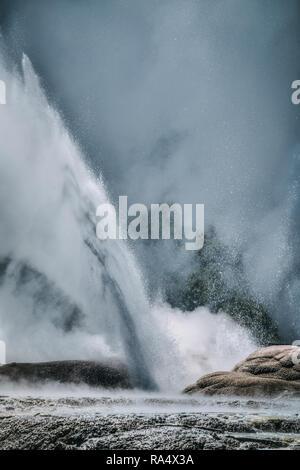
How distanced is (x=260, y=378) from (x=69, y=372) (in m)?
20.2

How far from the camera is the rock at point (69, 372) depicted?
2816cm

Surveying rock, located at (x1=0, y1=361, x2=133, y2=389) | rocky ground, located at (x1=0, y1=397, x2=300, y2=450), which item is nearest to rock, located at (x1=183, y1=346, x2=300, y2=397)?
rock, located at (x1=0, y1=361, x2=133, y2=389)

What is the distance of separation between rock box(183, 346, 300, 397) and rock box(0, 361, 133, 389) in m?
8.36

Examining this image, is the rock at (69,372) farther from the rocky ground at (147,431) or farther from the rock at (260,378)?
the rocky ground at (147,431)

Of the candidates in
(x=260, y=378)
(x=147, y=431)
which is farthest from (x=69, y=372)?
(x=147, y=431)

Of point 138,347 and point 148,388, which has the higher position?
point 138,347

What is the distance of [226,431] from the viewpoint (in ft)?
23.1

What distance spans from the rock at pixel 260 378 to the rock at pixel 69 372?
329 inches

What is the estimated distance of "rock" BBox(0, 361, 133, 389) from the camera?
28.2 meters

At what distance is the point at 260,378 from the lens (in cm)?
1764

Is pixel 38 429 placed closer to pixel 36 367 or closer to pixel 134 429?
pixel 134 429

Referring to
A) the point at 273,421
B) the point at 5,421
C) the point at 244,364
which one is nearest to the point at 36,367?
the point at 244,364

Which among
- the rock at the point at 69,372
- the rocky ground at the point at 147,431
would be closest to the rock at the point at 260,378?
the rock at the point at 69,372
